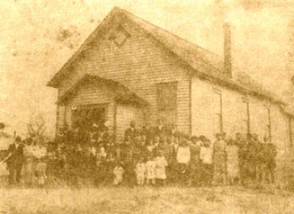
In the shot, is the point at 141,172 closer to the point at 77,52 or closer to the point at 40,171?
the point at 40,171

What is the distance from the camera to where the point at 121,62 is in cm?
1016

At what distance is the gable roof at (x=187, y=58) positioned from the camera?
30.1ft

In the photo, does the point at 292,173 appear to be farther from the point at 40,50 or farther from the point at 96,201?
the point at 40,50

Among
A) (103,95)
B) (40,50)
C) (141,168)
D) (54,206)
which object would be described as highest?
(40,50)

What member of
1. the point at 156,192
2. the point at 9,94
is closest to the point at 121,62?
the point at 9,94

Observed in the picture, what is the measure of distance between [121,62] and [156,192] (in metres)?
4.51

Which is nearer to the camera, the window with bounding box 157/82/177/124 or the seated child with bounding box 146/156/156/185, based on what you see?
the seated child with bounding box 146/156/156/185

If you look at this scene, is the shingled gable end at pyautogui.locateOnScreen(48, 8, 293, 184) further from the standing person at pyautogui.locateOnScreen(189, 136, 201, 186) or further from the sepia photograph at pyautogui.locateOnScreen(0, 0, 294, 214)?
the standing person at pyautogui.locateOnScreen(189, 136, 201, 186)

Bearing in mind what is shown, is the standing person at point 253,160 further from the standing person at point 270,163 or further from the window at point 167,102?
the window at point 167,102

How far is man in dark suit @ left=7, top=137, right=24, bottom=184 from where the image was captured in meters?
7.82

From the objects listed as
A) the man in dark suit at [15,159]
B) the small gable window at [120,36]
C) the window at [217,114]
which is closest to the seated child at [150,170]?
the man in dark suit at [15,159]

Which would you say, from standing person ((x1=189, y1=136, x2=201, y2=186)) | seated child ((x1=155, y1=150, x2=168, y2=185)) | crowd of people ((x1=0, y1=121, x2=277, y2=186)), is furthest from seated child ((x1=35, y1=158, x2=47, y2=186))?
standing person ((x1=189, y1=136, x2=201, y2=186))

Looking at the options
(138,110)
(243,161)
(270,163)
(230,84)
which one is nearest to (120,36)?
(138,110)

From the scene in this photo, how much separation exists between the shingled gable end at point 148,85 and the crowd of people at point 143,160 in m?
0.99
